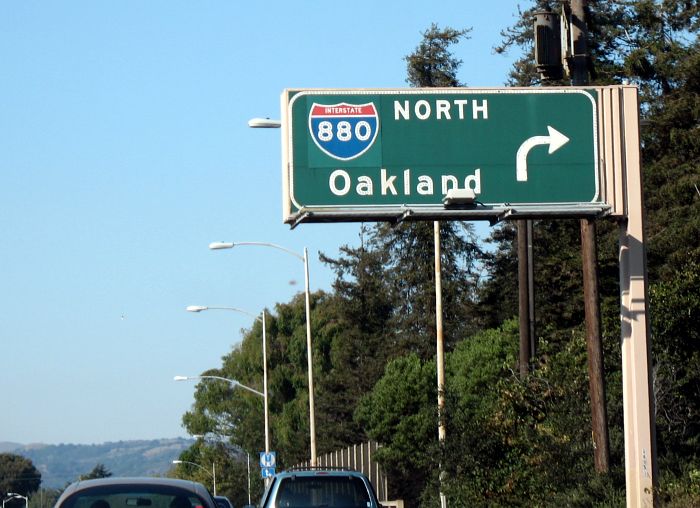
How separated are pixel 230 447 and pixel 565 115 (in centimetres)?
9932

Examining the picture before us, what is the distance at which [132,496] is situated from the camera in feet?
41.6

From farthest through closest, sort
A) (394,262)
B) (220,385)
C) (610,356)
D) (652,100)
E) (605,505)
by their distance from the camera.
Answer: (220,385) < (394,262) < (652,100) < (610,356) < (605,505)

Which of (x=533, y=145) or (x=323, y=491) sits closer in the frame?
(x=323, y=491)

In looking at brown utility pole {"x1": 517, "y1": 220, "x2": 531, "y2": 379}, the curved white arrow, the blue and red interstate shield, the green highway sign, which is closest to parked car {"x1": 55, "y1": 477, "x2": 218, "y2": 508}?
the green highway sign

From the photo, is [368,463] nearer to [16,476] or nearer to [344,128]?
[344,128]

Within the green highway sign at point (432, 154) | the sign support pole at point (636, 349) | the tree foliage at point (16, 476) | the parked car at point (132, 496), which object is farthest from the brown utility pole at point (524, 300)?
the tree foliage at point (16, 476)

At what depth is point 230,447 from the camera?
4550 inches

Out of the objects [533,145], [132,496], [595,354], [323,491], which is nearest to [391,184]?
[533,145]

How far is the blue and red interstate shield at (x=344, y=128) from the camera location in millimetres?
18641

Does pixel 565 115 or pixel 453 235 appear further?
pixel 453 235

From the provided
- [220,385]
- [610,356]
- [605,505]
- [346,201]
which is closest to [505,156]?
[346,201]

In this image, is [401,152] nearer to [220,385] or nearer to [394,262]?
[394,262]

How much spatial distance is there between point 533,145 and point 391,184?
6.98 feet

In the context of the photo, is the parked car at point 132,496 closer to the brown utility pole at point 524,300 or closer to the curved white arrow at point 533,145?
the curved white arrow at point 533,145
